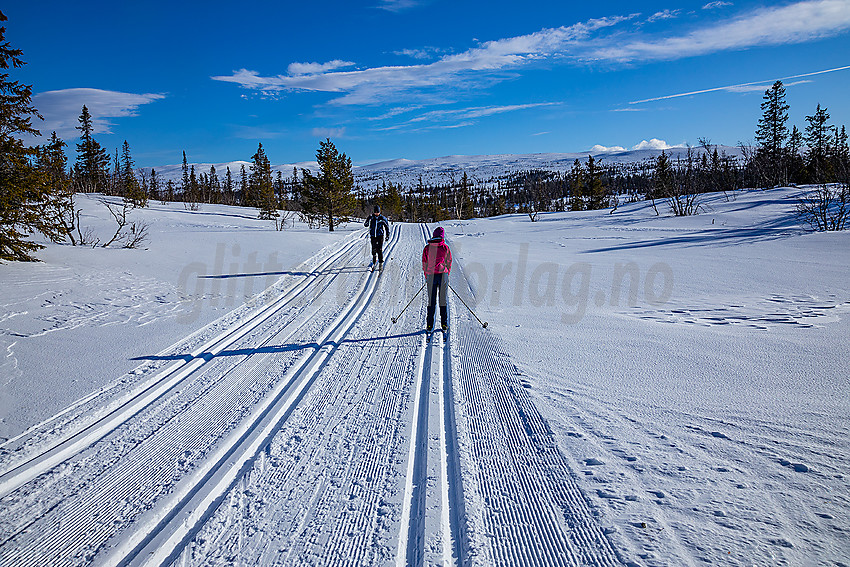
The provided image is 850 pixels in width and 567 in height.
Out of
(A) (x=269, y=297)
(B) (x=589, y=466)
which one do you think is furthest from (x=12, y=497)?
(A) (x=269, y=297)

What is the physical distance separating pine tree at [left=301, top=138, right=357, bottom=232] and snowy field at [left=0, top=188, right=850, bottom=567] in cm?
2631

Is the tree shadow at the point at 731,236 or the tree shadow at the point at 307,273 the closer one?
the tree shadow at the point at 307,273

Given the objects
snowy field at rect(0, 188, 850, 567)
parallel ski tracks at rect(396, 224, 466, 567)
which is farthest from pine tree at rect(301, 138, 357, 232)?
parallel ski tracks at rect(396, 224, 466, 567)

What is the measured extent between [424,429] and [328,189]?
33.0 m

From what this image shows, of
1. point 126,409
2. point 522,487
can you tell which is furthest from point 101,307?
point 522,487

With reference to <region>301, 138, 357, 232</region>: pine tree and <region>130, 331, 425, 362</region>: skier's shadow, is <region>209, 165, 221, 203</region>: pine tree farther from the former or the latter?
<region>130, 331, 425, 362</region>: skier's shadow

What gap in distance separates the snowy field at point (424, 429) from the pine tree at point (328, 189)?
26312 mm

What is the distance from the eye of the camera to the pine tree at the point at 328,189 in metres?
34.6

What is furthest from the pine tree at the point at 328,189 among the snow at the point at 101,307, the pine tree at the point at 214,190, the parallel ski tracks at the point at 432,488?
the pine tree at the point at 214,190

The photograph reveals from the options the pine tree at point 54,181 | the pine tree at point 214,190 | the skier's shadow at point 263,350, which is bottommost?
the skier's shadow at point 263,350

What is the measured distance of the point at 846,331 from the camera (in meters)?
5.98

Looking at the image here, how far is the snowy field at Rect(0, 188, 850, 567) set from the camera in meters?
2.82

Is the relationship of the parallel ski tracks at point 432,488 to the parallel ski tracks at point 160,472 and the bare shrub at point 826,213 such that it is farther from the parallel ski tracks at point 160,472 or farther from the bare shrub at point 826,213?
the bare shrub at point 826,213

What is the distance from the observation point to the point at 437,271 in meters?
7.48
